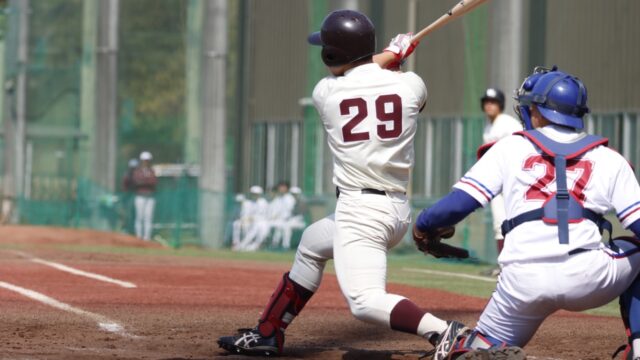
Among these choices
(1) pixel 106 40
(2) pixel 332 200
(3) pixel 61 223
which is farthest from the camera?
(1) pixel 106 40

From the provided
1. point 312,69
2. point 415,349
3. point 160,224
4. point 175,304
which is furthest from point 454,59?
point 415,349

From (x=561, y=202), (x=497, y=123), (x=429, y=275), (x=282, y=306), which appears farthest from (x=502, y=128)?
(x=561, y=202)

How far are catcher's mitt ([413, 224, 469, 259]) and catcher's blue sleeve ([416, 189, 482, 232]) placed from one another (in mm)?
104

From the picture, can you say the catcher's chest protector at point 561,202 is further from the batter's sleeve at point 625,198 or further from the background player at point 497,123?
the background player at point 497,123

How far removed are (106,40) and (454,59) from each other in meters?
10.2

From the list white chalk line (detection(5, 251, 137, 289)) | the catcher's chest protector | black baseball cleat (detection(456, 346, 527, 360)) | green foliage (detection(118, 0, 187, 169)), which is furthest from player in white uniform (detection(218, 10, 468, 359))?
green foliage (detection(118, 0, 187, 169))

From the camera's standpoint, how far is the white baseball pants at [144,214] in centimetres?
2723

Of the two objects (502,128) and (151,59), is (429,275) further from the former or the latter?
(151,59)

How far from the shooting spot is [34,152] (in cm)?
3334

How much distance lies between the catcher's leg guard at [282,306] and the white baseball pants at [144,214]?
20.0 meters

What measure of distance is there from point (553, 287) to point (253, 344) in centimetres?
218

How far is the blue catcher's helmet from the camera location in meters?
5.88

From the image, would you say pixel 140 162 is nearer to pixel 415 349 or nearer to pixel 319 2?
pixel 319 2

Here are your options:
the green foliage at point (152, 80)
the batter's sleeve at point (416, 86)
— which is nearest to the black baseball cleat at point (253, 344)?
the batter's sleeve at point (416, 86)
